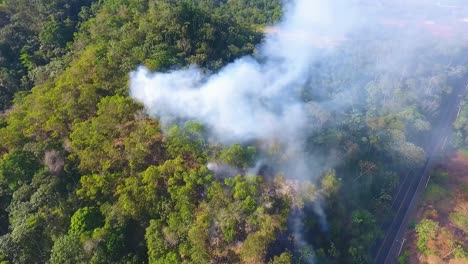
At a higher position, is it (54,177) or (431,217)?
(54,177)

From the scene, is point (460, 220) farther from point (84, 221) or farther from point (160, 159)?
point (84, 221)

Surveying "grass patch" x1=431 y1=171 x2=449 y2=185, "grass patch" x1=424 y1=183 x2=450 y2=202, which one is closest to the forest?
"grass patch" x1=424 y1=183 x2=450 y2=202

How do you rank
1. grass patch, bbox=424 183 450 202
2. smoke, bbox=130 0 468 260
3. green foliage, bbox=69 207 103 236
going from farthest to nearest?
grass patch, bbox=424 183 450 202, smoke, bbox=130 0 468 260, green foliage, bbox=69 207 103 236

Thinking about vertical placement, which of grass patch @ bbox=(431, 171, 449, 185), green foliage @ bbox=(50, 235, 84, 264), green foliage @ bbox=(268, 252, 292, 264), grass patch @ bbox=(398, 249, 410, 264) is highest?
green foliage @ bbox=(50, 235, 84, 264)

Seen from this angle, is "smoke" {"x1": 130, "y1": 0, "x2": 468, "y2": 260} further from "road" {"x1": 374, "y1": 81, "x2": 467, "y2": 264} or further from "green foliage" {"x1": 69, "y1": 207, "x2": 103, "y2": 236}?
"green foliage" {"x1": 69, "y1": 207, "x2": 103, "y2": 236}

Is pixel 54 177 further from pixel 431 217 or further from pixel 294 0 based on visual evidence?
pixel 294 0

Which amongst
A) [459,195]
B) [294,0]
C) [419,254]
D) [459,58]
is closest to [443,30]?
[459,58]
